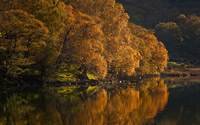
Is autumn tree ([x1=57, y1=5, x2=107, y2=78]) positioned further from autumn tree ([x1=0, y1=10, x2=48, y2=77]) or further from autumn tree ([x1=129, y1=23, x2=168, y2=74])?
autumn tree ([x1=129, y1=23, x2=168, y2=74])

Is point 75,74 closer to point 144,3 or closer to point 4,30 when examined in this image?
point 4,30

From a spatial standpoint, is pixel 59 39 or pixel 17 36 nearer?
pixel 17 36

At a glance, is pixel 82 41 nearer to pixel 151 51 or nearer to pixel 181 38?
pixel 151 51

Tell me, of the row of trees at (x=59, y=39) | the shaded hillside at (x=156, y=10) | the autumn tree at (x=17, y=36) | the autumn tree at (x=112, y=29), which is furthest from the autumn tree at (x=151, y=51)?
the shaded hillside at (x=156, y=10)

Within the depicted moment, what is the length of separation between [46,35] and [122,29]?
688 inches

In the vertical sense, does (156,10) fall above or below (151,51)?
above

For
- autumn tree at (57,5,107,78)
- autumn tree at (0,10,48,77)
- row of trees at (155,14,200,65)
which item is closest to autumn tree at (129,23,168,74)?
autumn tree at (57,5,107,78)

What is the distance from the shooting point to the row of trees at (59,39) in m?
34.3

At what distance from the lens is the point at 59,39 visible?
40406 mm

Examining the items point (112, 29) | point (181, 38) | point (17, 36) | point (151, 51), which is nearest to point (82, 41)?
point (17, 36)

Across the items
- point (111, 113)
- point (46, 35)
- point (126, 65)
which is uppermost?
point (46, 35)

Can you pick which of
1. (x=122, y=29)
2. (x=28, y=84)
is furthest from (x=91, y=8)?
(x=28, y=84)

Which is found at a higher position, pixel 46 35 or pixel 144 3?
pixel 144 3

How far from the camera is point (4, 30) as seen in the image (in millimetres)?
34125
